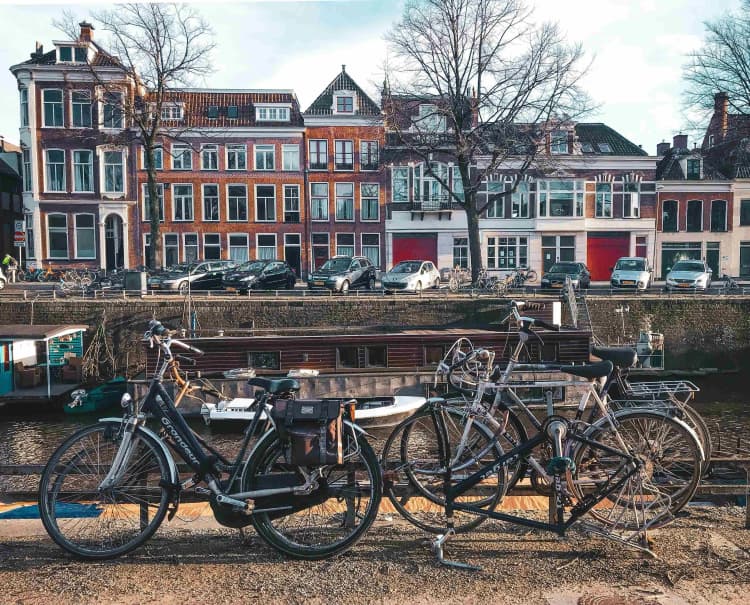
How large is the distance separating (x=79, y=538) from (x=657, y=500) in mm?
3643

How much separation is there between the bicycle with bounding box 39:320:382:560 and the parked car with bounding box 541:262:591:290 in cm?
2419

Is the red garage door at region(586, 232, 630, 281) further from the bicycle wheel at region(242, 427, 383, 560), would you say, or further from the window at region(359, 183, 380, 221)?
the bicycle wheel at region(242, 427, 383, 560)

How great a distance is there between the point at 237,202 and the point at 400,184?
9540 millimetres

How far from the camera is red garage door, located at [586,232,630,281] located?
39.3m

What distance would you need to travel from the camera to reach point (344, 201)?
39062 mm

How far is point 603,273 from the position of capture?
3969 cm

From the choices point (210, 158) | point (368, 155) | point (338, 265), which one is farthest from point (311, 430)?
point (210, 158)

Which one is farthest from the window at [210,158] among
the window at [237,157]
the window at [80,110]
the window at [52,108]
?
the window at [52,108]

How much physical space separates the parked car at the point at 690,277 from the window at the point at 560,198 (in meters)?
10.7

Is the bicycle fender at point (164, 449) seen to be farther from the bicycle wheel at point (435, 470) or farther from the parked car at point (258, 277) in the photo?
the parked car at point (258, 277)

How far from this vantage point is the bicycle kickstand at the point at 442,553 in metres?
3.93

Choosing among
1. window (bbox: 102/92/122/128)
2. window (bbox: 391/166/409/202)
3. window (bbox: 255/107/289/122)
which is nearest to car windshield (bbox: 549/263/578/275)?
window (bbox: 391/166/409/202)

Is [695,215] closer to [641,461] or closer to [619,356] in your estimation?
[619,356]

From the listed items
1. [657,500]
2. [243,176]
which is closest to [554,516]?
[657,500]
